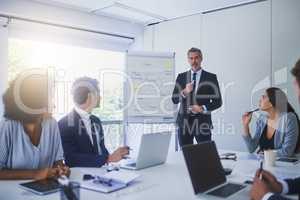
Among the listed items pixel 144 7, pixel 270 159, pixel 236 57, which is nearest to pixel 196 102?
pixel 236 57

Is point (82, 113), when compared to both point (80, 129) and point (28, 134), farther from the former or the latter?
point (28, 134)

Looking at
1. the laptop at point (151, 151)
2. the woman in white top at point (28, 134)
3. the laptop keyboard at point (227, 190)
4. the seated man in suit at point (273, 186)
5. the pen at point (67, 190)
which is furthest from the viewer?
the laptop at point (151, 151)

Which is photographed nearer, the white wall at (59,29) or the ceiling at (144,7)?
the white wall at (59,29)

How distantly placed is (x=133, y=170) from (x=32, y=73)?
0.88 meters

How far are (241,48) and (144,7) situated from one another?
1.44 metres

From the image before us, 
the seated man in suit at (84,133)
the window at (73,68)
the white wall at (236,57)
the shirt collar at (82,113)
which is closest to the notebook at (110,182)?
the seated man in suit at (84,133)

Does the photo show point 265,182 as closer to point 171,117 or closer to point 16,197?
point 16,197

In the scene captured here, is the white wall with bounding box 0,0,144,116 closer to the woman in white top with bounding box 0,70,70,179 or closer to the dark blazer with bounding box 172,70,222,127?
the dark blazer with bounding box 172,70,222,127

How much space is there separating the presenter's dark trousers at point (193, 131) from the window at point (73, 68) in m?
1.55

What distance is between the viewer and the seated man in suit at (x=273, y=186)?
1.35 metres

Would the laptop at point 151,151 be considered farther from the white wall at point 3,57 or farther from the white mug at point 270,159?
the white wall at point 3,57

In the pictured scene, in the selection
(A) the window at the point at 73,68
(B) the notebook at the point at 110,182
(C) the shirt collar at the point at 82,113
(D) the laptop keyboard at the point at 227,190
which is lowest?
(D) the laptop keyboard at the point at 227,190

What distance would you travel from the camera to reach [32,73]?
1.91 meters

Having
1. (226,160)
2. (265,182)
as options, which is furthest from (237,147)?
(265,182)
